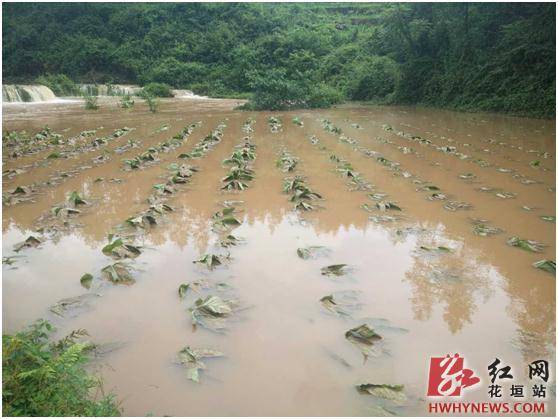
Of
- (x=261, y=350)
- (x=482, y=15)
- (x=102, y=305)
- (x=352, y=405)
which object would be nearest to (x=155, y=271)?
(x=102, y=305)

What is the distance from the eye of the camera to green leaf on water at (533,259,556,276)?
3947 mm

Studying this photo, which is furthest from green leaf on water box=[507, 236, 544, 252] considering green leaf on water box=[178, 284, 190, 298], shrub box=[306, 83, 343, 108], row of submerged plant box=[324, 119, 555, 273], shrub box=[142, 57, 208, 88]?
shrub box=[142, 57, 208, 88]

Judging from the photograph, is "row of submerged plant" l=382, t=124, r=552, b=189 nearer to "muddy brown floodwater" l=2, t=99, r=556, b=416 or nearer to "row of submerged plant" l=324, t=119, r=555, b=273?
"muddy brown floodwater" l=2, t=99, r=556, b=416

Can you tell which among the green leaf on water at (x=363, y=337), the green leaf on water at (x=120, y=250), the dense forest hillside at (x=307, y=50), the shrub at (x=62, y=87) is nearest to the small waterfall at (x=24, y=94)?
the shrub at (x=62, y=87)

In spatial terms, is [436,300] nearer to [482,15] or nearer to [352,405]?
[352,405]

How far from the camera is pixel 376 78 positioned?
29.0 metres

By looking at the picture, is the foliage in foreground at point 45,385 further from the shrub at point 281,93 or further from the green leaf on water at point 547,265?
the shrub at point 281,93

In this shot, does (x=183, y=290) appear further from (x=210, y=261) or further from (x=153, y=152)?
(x=153, y=152)

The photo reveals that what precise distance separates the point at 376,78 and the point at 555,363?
2840cm

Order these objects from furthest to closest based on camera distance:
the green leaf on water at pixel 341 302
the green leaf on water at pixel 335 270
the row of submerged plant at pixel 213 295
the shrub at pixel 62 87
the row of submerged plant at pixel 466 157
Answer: the shrub at pixel 62 87
the row of submerged plant at pixel 466 157
the green leaf on water at pixel 335 270
the green leaf on water at pixel 341 302
the row of submerged plant at pixel 213 295

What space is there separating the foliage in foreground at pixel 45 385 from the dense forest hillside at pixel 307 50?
19.2 m

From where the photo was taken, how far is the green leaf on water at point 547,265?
3947 millimetres

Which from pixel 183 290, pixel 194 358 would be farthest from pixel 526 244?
pixel 194 358

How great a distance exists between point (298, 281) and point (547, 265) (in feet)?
7.47
